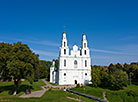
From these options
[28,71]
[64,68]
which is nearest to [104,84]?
[64,68]

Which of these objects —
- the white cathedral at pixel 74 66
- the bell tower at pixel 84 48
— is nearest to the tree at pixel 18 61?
the white cathedral at pixel 74 66

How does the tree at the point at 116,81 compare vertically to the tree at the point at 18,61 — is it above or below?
below

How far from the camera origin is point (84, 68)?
5100 cm

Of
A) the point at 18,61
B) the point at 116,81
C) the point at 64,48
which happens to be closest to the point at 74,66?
the point at 64,48

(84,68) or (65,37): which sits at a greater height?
(65,37)

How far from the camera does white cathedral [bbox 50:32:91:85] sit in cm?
4981

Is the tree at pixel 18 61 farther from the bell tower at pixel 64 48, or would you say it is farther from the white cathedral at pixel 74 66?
the bell tower at pixel 64 48

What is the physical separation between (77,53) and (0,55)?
30109mm

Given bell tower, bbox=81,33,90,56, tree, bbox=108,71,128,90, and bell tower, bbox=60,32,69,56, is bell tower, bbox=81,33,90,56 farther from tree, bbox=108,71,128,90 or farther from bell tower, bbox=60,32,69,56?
tree, bbox=108,71,128,90

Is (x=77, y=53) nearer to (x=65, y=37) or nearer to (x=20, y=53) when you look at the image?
(x=65, y=37)

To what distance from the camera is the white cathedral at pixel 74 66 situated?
4981cm

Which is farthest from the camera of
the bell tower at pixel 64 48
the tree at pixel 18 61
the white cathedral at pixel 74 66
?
the bell tower at pixel 64 48

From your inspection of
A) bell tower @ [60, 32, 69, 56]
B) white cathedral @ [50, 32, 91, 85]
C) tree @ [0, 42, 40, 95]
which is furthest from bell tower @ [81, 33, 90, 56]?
tree @ [0, 42, 40, 95]

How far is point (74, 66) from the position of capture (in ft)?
167
